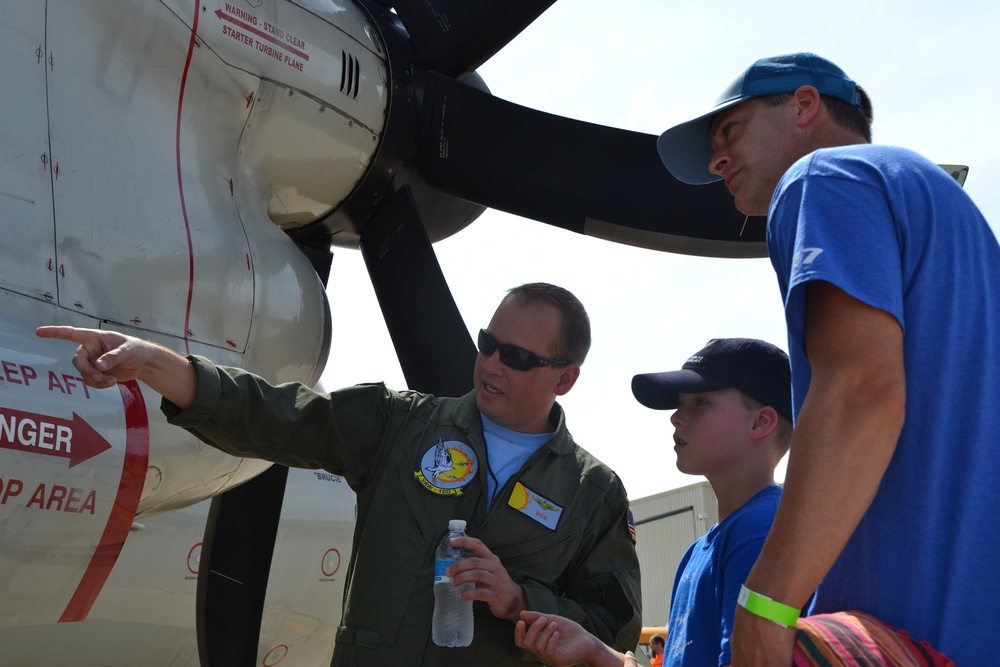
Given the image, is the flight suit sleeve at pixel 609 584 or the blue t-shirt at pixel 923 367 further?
the flight suit sleeve at pixel 609 584

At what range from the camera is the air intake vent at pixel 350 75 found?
4426 millimetres

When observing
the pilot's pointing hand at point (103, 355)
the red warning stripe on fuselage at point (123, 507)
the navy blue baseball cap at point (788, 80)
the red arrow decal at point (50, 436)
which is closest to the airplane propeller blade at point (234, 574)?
the red warning stripe on fuselage at point (123, 507)

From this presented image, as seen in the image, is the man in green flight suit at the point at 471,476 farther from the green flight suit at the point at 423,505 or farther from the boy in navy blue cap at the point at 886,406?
the boy in navy blue cap at the point at 886,406

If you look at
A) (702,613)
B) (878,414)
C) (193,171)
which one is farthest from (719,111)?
(193,171)

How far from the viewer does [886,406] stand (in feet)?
4.81

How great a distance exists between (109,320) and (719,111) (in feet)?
7.04

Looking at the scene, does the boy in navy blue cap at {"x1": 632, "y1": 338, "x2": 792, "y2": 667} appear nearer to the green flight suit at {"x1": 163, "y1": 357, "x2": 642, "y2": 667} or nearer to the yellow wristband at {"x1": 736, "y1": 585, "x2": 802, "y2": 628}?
the green flight suit at {"x1": 163, "y1": 357, "x2": 642, "y2": 667}

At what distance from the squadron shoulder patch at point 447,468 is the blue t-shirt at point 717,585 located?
2.81 feet

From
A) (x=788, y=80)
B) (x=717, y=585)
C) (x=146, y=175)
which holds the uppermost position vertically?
(x=788, y=80)

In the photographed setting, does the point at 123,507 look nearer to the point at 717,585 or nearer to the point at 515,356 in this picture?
the point at 515,356

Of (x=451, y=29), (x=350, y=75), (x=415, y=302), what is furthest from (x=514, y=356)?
(x=451, y=29)

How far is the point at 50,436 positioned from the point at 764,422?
80.9 inches

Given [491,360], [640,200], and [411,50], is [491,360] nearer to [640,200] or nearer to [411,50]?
[640,200]

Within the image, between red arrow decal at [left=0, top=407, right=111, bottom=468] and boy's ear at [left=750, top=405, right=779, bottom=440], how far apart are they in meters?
1.95
